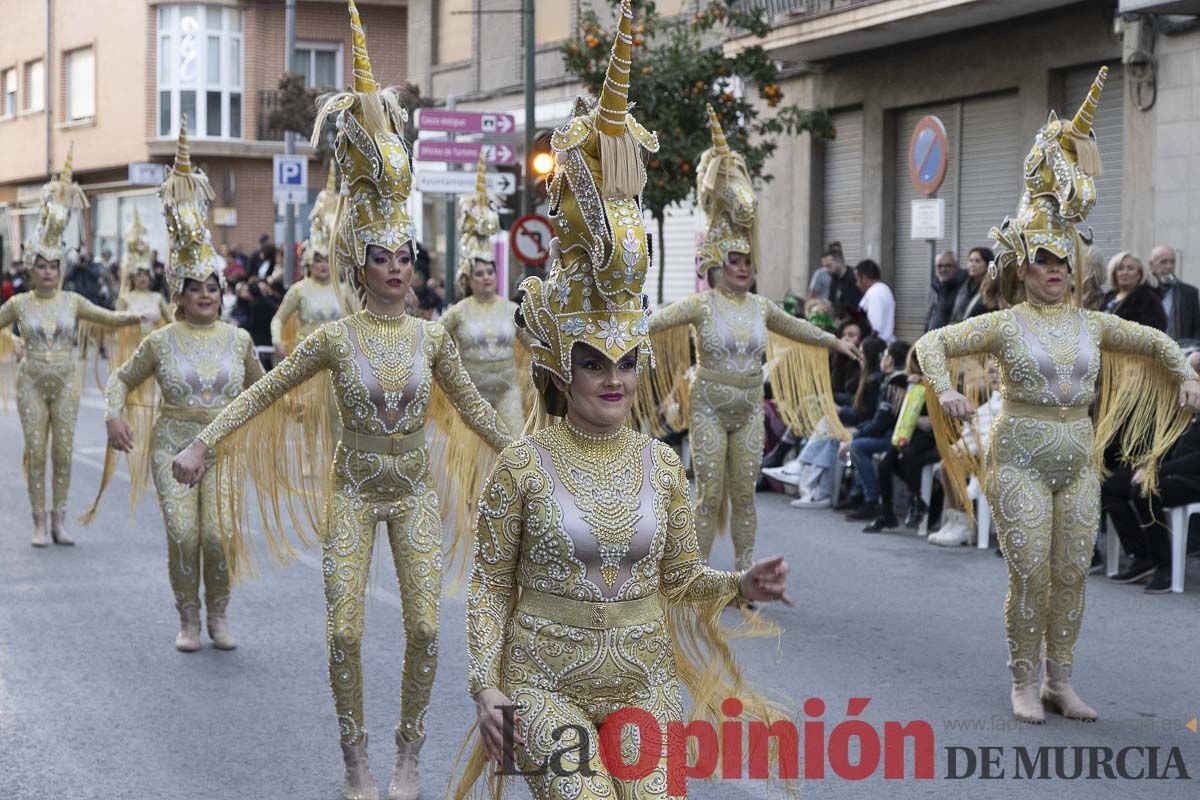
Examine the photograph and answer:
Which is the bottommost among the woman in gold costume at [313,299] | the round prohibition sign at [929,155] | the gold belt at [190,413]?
the gold belt at [190,413]

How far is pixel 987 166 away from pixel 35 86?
3879 cm

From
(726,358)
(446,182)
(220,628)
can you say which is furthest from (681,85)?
(220,628)

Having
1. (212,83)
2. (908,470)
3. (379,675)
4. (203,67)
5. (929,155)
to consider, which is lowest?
(379,675)

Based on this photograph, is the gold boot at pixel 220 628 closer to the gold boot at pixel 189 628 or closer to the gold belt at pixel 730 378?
the gold boot at pixel 189 628

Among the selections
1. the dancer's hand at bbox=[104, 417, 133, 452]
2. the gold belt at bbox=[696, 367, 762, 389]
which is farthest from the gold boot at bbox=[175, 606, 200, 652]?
the gold belt at bbox=[696, 367, 762, 389]

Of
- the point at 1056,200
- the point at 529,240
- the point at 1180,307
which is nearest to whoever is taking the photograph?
the point at 1056,200

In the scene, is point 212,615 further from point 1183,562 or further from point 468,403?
point 1183,562

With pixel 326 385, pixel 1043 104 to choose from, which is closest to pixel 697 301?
pixel 326 385

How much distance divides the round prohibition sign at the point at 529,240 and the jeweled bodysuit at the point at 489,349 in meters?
6.62

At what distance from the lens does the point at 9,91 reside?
52312 millimetres

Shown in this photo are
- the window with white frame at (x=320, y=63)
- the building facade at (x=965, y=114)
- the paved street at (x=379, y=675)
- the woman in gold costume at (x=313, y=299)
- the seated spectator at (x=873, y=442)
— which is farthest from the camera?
the window with white frame at (x=320, y=63)

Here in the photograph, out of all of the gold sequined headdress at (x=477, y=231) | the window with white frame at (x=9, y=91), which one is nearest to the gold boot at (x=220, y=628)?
the gold sequined headdress at (x=477, y=231)

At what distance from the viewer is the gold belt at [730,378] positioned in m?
9.27

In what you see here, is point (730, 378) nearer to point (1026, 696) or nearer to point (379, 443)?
point (1026, 696)
